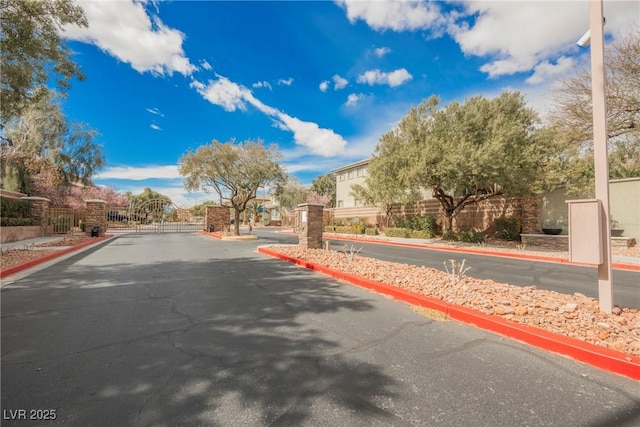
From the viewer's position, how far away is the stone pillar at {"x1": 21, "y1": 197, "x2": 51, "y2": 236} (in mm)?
18156

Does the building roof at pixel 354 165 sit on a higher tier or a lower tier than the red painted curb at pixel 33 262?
higher

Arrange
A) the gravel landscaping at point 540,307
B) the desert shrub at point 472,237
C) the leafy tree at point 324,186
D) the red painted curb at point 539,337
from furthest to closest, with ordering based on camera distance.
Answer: the leafy tree at point 324,186, the desert shrub at point 472,237, the gravel landscaping at point 540,307, the red painted curb at point 539,337

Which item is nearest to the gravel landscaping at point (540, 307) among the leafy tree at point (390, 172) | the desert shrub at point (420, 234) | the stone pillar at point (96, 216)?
the leafy tree at point (390, 172)

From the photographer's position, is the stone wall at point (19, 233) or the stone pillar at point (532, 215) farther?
the stone pillar at point (532, 215)

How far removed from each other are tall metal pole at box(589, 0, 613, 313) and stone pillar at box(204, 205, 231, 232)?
25.5 metres

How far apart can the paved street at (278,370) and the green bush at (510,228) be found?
53.5ft

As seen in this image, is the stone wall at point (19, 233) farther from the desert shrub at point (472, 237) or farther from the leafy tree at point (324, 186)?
the leafy tree at point (324, 186)

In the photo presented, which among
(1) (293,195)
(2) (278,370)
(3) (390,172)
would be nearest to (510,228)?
(3) (390,172)

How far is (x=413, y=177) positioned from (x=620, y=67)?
35.9 ft

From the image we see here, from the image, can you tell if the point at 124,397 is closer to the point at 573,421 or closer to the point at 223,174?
the point at 573,421

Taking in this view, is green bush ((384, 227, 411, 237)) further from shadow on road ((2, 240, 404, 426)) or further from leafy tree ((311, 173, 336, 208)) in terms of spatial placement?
leafy tree ((311, 173, 336, 208))

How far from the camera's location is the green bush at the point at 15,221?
14.7 meters

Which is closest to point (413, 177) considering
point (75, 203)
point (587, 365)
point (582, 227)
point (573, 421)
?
point (582, 227)

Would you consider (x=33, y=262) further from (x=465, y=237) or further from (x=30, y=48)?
(x=465, y=237)
